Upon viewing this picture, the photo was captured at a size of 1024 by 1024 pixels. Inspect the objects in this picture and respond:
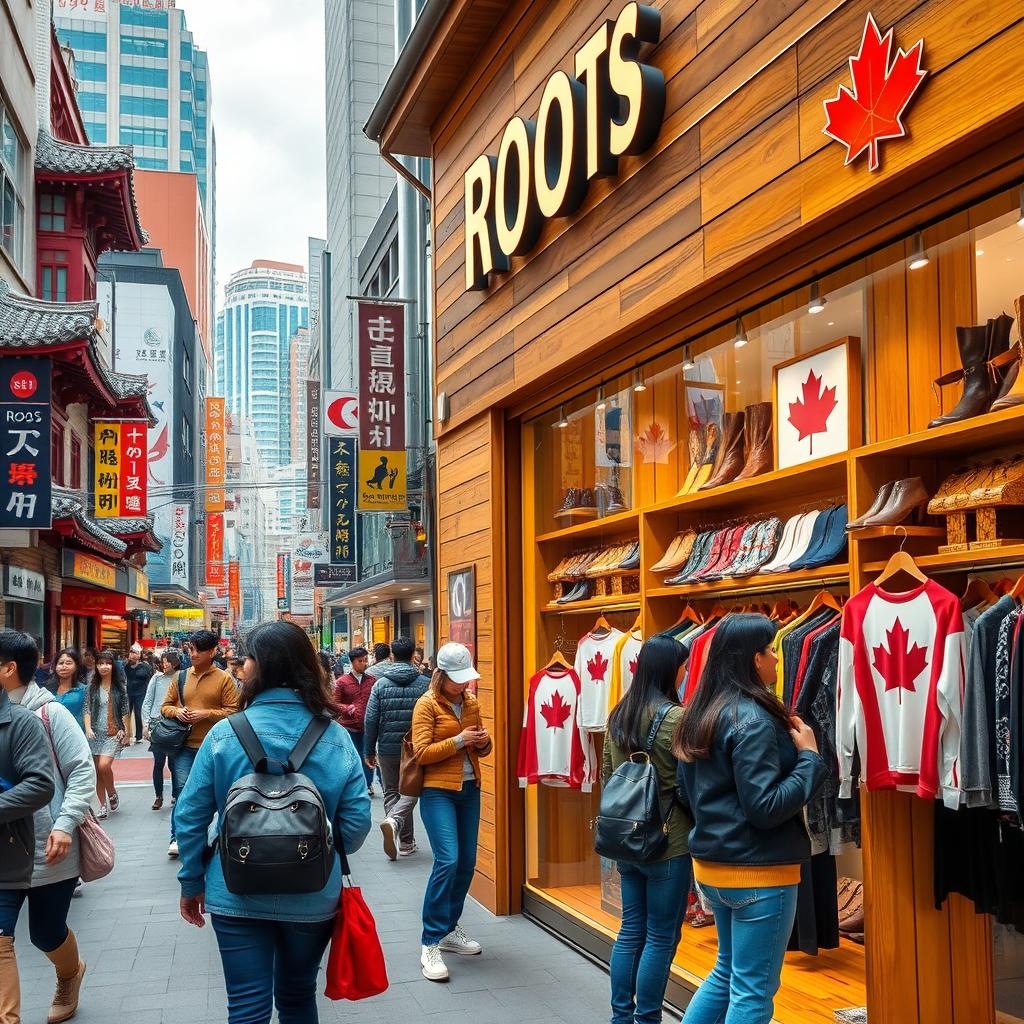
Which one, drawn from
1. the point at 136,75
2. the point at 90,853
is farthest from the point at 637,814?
the point at 136,75

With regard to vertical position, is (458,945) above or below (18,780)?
below

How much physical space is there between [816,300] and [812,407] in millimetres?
556

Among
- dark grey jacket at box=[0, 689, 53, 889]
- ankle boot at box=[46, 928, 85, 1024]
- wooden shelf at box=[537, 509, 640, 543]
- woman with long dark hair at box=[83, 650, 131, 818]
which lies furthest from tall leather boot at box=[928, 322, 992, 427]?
woman with long dark hair at box=[83, 650, 131, 818]

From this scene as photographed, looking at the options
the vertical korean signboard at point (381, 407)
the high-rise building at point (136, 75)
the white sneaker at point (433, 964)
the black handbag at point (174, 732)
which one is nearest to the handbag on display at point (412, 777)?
the white sneaker at point (433, 964)

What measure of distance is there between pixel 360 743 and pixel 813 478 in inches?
332

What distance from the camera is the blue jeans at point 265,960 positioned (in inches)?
141

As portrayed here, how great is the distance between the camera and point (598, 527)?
7.24m

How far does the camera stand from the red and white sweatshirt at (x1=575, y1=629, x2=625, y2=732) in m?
6.74

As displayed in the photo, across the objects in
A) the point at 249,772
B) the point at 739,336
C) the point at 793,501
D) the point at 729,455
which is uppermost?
the point at 739,336

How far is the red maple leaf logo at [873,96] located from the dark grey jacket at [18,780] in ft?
12.4

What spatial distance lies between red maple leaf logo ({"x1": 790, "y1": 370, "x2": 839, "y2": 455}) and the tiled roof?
12012 millimetres

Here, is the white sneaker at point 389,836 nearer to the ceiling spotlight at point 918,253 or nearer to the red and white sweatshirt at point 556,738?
the red and white sweatshirt at point 556,738

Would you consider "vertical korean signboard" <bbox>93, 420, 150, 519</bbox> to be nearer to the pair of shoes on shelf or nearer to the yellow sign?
the yellow sign

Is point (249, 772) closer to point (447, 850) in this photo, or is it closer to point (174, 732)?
point (447, 850)
